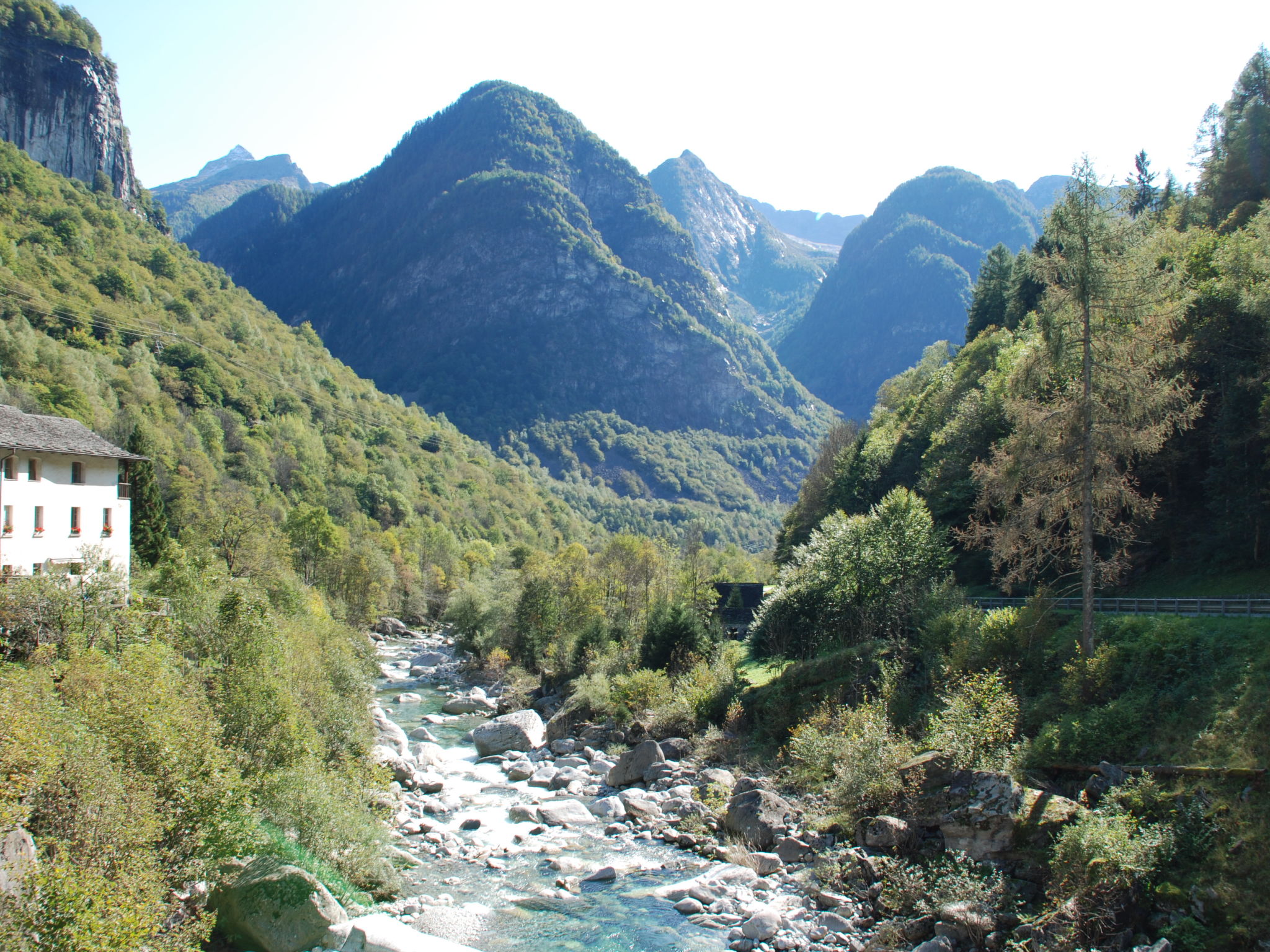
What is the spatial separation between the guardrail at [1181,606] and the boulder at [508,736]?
2619cm

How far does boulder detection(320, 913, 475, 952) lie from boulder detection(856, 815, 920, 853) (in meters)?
12.2

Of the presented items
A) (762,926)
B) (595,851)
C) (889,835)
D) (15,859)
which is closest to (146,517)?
(595,851)

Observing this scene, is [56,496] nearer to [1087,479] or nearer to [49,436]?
[49,436]

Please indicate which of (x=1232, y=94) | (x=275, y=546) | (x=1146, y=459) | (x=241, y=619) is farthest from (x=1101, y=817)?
(x=1232, y=94)

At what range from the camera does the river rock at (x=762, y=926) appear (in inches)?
794

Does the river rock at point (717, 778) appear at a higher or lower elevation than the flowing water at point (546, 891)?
higher

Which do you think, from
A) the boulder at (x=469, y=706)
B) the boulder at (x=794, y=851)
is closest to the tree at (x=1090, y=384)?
the boulder at (x=794, y=851)

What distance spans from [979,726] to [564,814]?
51.0 feet

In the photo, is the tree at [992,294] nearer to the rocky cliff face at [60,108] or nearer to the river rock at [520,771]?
the river rock at [520,771]

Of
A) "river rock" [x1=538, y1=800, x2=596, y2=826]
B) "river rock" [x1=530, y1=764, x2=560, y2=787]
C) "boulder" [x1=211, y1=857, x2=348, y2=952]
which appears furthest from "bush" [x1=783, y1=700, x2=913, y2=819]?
"boulder" [x1=211, y1=857, x2=348, y2=952]

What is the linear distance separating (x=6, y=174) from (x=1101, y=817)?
145 m

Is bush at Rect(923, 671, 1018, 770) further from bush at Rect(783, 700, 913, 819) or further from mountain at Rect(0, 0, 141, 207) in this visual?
mountain at Rect(0, 0, 141, 207)

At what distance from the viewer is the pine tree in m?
48.4

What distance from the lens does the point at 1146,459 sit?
3253 centimetres
